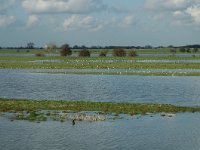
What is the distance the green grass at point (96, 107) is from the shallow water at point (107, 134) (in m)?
3.53

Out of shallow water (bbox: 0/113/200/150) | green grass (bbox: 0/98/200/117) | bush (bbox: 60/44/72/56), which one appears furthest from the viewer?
bush (bbox: 60/44/72/56)

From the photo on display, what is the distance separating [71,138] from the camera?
29.0m

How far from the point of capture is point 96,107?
40875mm

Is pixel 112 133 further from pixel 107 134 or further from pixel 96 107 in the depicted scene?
pixel 96 107

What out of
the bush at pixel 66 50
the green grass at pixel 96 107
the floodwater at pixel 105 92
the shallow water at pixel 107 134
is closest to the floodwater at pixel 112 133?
the shallow water at pixel 107 134

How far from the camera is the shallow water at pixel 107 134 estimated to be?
2696 cm

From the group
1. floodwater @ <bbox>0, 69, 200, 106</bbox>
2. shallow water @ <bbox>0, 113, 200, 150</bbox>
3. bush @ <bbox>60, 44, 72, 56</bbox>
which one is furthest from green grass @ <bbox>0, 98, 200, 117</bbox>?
bush @ <bbox>60, 44, 72, 56</bbox>

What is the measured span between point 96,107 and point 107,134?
10877mm

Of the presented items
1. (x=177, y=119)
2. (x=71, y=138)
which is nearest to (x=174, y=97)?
(x=177, y=119)

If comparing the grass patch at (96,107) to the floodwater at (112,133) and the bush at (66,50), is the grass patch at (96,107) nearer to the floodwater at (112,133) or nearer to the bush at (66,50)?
the floodwater at (112,133)

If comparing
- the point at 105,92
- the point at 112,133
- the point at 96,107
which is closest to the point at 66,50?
the point at 105,92

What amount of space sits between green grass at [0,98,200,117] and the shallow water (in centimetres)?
353

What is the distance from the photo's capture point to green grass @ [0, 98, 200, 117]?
3972 cm

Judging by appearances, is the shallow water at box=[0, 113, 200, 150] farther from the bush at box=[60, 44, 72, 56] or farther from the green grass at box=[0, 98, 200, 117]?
the bush at box=[60, 44, 72, 56]
